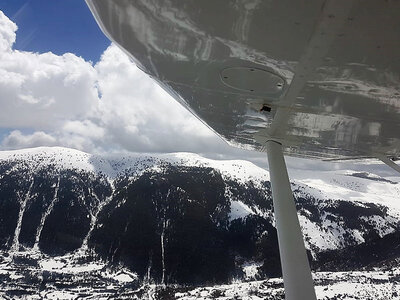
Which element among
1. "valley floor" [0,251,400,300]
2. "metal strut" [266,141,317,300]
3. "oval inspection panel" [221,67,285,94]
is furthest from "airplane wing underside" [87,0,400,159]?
"valley floor" [0,251,400,300]

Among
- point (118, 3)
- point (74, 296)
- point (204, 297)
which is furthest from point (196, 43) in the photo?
point (74, 296)

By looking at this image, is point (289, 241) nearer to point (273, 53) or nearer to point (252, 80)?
point (252, 80)

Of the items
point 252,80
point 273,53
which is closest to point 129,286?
point 252,80

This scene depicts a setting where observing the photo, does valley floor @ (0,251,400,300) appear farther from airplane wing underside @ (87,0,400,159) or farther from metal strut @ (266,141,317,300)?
airplane wing underside @ (87,0,400,159)

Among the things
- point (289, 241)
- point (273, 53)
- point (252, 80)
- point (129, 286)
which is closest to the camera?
point (273, 53)

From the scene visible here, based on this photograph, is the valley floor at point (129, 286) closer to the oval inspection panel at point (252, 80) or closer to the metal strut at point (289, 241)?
the metal strut at point (289, 241)

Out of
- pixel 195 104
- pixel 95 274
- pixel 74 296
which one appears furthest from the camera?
pixel 95 274

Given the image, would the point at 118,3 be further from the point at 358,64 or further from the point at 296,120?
the point at 296,120
